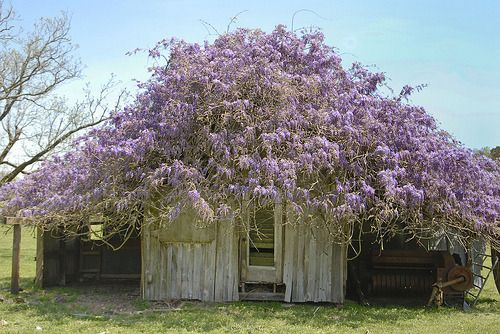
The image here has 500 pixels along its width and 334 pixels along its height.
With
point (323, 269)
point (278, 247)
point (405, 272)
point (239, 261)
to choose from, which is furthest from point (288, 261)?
point (405, 272)

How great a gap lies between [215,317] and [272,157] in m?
3.18

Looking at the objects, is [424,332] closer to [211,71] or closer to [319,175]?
[319,175]

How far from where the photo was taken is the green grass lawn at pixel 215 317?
384 inches

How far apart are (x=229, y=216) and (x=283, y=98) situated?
2.67m

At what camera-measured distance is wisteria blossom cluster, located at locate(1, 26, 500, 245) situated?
11.2m

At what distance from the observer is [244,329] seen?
9.66m

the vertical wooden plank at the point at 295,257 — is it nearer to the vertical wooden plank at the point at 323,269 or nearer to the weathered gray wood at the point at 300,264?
the weathered gray wood at the point at 300,264

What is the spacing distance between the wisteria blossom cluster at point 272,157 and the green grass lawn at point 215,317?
5.62 feet

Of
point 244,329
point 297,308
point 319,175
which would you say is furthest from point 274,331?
point 319,175

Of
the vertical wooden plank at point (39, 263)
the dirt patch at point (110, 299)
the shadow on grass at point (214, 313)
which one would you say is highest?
the vertical wooden plank at point (39, 263)

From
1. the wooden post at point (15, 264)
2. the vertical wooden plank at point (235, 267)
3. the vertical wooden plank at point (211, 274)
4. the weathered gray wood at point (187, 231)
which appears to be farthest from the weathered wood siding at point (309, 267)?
A: the wooden post at point (15, 264)

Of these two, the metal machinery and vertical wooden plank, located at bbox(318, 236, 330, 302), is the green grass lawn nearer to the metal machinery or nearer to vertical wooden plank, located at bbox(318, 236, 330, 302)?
vertical wooden plank, located at bbox(318, 236, 330, 302)

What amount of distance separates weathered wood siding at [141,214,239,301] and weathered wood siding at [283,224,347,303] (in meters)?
1.13

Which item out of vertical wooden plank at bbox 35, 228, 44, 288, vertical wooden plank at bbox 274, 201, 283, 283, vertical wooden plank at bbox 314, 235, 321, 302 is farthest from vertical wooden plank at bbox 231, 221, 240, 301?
vertical wooden plank at bbox 35, 228, 44, 288
